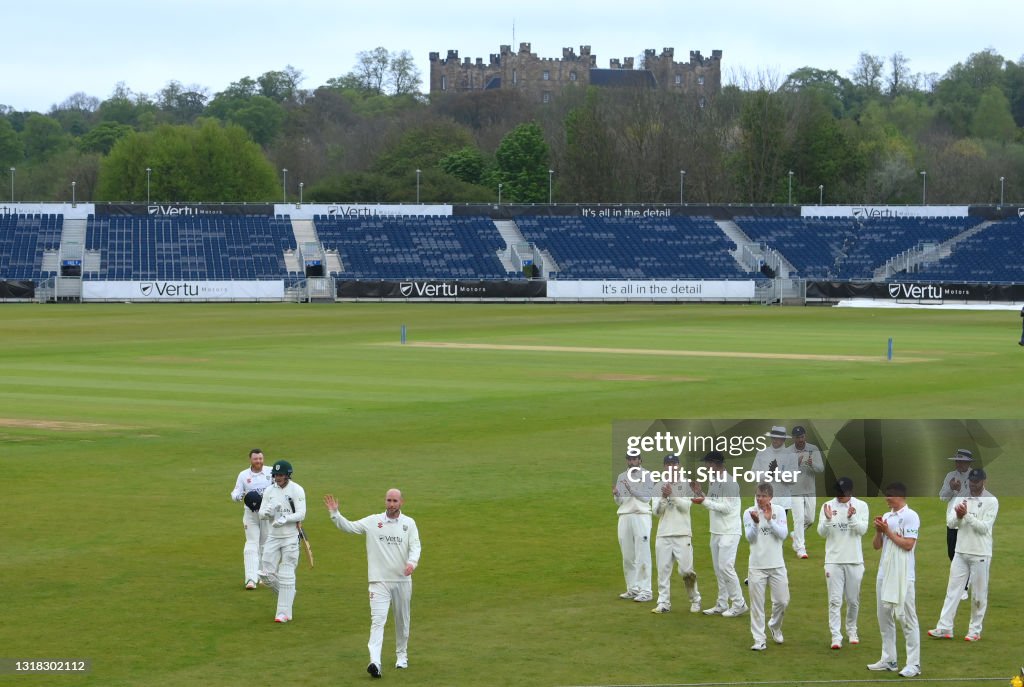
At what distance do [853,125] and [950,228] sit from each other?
188 feet

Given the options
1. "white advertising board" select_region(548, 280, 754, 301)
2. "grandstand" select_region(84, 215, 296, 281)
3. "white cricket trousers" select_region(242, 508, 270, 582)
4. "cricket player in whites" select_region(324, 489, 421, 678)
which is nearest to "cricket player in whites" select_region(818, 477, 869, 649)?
"cricket player in whites" select_region(324, 489, 421, 678)

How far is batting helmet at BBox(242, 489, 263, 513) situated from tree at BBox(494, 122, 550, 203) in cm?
12374

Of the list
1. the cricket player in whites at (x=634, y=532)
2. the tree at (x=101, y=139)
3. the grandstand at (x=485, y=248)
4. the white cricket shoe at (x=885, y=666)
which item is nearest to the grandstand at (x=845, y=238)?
the grandstand at (x=485, y=248)

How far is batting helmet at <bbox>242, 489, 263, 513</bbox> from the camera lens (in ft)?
57.5

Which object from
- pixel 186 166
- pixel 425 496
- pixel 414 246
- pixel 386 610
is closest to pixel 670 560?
pixel 386 610

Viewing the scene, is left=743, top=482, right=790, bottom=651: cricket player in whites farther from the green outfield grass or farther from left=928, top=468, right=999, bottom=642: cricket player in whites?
left=928, top=468, right=999, bottom=642: cricket player in whites

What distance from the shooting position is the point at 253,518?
17.9 m

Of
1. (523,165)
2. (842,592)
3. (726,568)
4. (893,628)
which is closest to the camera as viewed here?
(893,628)

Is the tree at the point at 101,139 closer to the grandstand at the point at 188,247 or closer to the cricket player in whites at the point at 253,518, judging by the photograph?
the grandstand at the point at 188,247

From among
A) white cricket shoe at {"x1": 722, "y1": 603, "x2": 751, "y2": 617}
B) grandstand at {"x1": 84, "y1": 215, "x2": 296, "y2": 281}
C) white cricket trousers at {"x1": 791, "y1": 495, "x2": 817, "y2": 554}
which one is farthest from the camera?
grandstand at {"x1": 84, "y1": 215, "x2": 296, "y2": 281}

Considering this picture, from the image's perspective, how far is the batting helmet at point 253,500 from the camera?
17.5 m

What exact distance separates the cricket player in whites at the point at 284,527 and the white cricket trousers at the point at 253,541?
642mm

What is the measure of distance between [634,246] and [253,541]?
86824 millimetres

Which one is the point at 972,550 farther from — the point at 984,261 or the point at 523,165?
the point at 523,165
